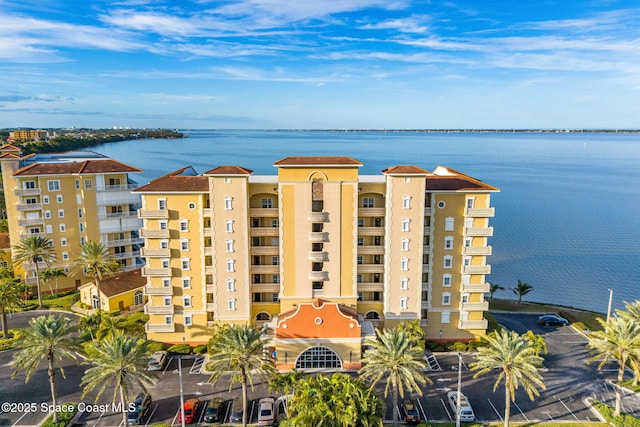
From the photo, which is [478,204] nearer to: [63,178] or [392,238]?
[392,238]

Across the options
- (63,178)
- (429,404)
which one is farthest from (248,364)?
(63,178)

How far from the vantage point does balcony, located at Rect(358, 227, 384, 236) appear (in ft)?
179

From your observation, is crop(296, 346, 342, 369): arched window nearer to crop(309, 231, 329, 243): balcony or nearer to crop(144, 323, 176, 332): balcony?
crop(309, 231, 329, 243): balcony

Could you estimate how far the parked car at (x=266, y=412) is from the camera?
131ft

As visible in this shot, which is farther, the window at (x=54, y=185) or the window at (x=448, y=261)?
the window at (x=54, y=185)

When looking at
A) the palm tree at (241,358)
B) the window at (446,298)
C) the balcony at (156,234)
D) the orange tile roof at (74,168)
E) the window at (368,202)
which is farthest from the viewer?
the orange tile roof at (74,168)

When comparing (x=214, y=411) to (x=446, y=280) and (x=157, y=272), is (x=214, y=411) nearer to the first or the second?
(x=157, y=272)

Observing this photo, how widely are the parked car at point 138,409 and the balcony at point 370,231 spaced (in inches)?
1142

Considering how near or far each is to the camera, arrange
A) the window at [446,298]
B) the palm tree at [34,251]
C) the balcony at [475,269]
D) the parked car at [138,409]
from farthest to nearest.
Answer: the palm tree at [34,251], the window at [446,298], the balcony at [475,269], the parked car at [138,409]

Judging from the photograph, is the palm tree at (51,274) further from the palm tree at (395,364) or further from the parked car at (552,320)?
the parked car at (552,320)

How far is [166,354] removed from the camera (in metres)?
52.8

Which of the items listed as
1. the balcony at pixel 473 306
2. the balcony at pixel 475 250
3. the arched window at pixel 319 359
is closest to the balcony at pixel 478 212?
the balcony at pixel 475 250

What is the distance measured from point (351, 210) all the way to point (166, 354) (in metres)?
28.0

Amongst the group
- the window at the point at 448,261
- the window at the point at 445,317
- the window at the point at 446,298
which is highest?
the window at the point at 448,261
